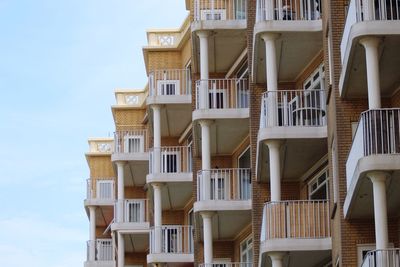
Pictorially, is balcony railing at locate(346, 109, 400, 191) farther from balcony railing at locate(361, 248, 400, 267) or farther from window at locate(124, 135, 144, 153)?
window at locate(124, 135, 144, 153)

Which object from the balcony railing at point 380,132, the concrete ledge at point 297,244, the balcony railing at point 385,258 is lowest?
the balcony railing at point 385,258

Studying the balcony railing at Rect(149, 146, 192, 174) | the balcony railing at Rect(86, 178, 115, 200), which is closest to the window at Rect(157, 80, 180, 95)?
the balcony railing at Rect(149, 146, 192, 174)

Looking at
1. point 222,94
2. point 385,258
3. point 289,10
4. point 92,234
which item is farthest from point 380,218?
point 92,234

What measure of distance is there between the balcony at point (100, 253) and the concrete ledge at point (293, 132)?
93.7 feet

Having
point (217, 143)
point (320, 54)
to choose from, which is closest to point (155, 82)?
point (217, 143)

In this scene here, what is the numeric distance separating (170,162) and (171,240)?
311 cm

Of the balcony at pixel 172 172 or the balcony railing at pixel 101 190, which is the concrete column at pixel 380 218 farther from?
the balcony railing at pixel 101 190

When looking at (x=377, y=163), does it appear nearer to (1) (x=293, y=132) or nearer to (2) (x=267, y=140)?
(1) (x=293, y=132)

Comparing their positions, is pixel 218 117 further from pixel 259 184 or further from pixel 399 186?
pixel 399 186

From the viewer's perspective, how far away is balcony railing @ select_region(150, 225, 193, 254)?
49188 mm

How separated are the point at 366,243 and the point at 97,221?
3974 cm

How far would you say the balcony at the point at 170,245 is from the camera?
48.9 meters

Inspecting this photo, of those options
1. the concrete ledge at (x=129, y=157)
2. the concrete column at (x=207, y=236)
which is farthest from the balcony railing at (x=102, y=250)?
the concrete column at (x=207, y=236)

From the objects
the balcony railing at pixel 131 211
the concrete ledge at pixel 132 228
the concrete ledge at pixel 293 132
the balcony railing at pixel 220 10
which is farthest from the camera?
the balcony railing at pixel 131 211
